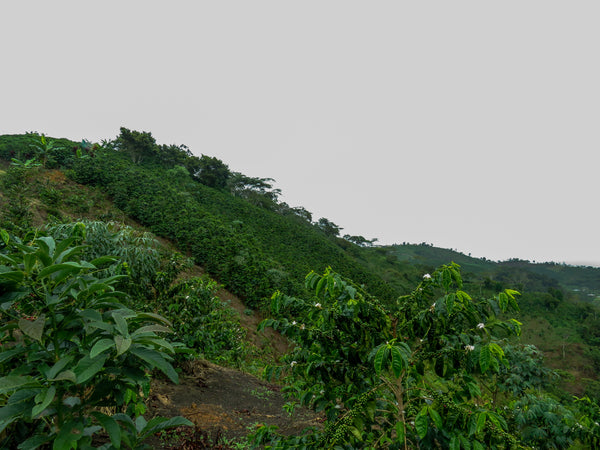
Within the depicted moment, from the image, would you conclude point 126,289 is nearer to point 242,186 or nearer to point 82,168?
point 82,168

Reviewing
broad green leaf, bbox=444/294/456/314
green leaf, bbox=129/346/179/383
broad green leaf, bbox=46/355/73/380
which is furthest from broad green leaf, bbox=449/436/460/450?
broad green leaf, bbox=46/355/73/380

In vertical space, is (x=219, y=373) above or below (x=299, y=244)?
below

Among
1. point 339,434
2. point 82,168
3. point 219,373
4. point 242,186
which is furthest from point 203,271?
point 242,186

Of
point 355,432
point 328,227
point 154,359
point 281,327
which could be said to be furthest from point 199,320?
point 328,227

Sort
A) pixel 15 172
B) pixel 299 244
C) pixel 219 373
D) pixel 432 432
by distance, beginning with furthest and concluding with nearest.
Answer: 1. pixel 299 244
2. pixel 15 172
3. pixel 219 373
4. pixel 432 432

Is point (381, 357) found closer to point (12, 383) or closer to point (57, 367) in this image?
point (57, 367)

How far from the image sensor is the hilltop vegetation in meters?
1.22

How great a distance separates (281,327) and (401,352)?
37.8 inches

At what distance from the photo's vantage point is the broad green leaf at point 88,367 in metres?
0.92

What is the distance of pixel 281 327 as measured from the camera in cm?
206

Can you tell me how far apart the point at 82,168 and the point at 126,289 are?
11.8 metres

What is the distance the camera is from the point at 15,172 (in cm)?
1000

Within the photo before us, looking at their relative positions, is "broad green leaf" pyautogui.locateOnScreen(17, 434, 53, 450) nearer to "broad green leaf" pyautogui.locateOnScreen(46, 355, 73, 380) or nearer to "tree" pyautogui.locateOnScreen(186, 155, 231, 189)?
"broad green leaf" pyautogui.locateOnScreen(46, 355, 73, 380)

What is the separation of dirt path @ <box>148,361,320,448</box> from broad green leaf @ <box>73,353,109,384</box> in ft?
7.86
